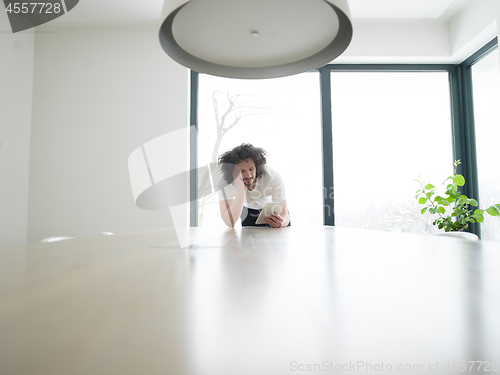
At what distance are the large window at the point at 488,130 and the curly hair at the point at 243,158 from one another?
91.6 inches

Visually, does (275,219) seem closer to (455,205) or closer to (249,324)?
(249,324)

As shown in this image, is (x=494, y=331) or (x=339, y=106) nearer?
(x=494, y=331)

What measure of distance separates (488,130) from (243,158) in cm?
257

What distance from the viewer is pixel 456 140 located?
3432mm

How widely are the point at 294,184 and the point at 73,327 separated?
335cm

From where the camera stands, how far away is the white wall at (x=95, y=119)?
3.16 metres

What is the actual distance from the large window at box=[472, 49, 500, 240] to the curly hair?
7.63ft

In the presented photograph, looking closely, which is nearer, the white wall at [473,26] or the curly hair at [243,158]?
the curly hair at [243,158]

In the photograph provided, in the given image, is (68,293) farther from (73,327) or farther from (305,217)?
(305,217)

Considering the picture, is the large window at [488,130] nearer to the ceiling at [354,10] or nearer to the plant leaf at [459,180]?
the plant leaf at [459,180]

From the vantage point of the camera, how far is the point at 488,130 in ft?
10.1

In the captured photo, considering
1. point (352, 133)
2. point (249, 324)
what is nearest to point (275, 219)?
point (249, 324)

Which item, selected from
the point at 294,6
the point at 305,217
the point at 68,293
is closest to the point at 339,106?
the point at 305,217

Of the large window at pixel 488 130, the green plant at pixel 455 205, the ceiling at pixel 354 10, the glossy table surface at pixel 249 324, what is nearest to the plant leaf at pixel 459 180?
the green plant at pixel 455 205
